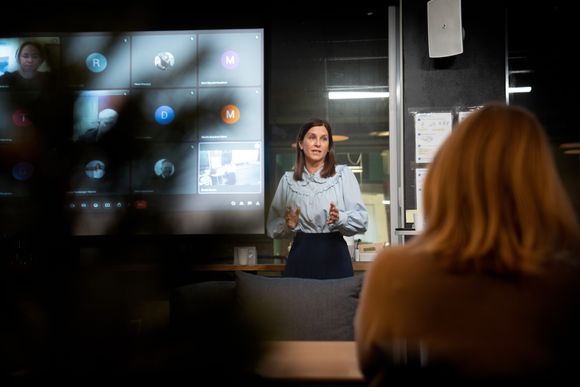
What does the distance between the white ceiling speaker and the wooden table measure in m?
2.55

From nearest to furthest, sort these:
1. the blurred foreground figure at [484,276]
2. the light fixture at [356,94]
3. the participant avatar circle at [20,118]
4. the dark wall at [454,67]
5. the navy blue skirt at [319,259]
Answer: the participant avatar circle at [20,118], the blurred foreground figure at [484,276], the navy blue skirt at [319,259], the dark wall at [454,67], the light fixture at [356,94]

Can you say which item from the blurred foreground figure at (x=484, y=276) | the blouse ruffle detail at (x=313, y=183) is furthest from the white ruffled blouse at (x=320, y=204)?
the blurred foreground figure at (x=484, y=276)

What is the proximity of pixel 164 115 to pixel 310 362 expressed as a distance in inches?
18.3

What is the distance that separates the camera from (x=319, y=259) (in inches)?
140

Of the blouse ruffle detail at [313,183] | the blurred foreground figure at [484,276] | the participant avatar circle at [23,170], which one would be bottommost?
the blurred foreground figure at [484,276]

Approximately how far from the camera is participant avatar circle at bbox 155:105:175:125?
0.33 m

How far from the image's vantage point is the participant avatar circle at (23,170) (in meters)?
0.32

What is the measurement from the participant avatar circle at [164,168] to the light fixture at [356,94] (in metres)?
5.57

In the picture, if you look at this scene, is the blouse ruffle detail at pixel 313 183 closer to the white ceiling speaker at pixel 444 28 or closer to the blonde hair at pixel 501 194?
the white ceiling speaker at pixel 444 28

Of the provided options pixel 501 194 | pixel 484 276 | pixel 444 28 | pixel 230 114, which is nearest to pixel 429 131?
pixel 444 28

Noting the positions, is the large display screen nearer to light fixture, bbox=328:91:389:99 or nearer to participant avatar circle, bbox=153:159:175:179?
participant avatar circle, bbox=153:159:175:179

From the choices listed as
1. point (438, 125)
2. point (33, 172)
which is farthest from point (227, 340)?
point (438, 125)

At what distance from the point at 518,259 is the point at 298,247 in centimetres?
263

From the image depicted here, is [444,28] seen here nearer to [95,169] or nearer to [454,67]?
[454,67]
